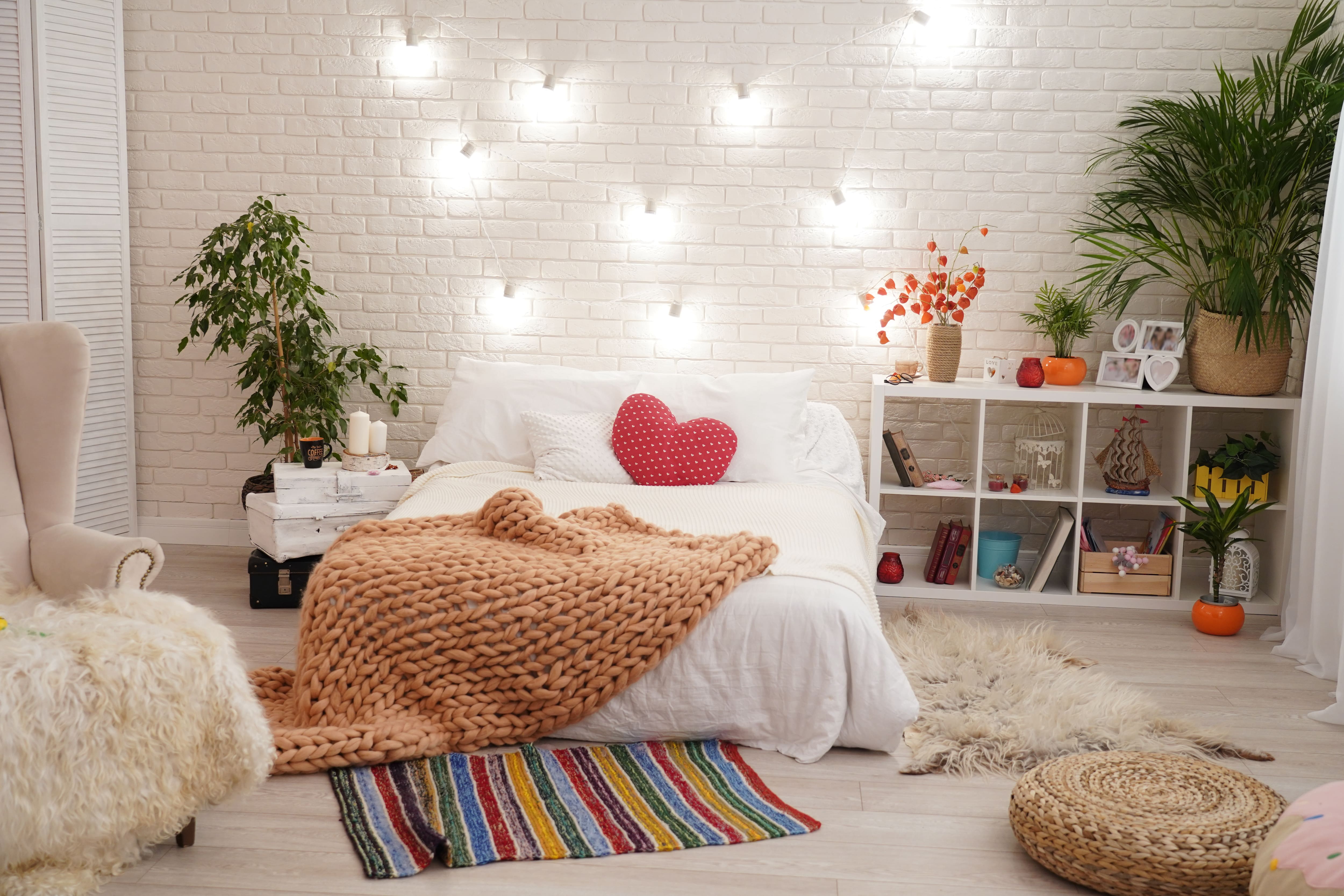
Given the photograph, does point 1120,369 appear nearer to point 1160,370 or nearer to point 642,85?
point 1160,370

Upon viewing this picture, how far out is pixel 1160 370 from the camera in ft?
13.0

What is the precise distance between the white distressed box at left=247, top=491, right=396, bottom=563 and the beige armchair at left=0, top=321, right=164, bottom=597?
3.37 ft

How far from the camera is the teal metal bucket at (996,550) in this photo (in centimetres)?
411

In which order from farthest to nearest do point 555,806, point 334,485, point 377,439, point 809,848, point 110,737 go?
1. point 377,439
2. point 334,485
3. point 555,806
4. point 809,848
5. point 110,737

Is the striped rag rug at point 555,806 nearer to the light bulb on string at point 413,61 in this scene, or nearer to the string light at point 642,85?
the string light at point 642,85

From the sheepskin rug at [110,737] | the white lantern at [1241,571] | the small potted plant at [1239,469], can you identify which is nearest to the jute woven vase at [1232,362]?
the small potted plant at [1239,469]

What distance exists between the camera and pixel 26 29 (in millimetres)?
3805

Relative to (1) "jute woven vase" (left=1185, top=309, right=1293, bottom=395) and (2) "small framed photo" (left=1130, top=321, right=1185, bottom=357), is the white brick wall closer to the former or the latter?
(2) "small framed photo" (left=1130, top=321, right=1185, bottom=357)

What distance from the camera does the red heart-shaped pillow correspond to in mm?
3654

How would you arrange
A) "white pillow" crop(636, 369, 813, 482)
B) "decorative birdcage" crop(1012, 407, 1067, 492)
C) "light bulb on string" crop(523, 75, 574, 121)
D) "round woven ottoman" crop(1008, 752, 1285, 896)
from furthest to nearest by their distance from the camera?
1. "light bulb on string" crop(523, 75, 574, 121)
2. "decorative birdcage" crop(1012, 407, 1067, 492)
3. "white pillow" crop(636, 369, 813, 482)
4. "round woven ottoman" crop(1008, 752, 1285, 896)

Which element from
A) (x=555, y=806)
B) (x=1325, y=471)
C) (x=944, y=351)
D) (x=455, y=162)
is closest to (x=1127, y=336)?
(x=944, y=351)

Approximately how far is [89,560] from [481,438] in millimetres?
1628

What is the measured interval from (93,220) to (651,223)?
2008 millimetres

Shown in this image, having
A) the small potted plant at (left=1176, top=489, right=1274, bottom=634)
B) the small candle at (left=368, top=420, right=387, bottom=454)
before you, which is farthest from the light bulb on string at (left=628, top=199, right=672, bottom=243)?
the small potted plant at (left=1176, top=489, right=1274, bottom=634)
